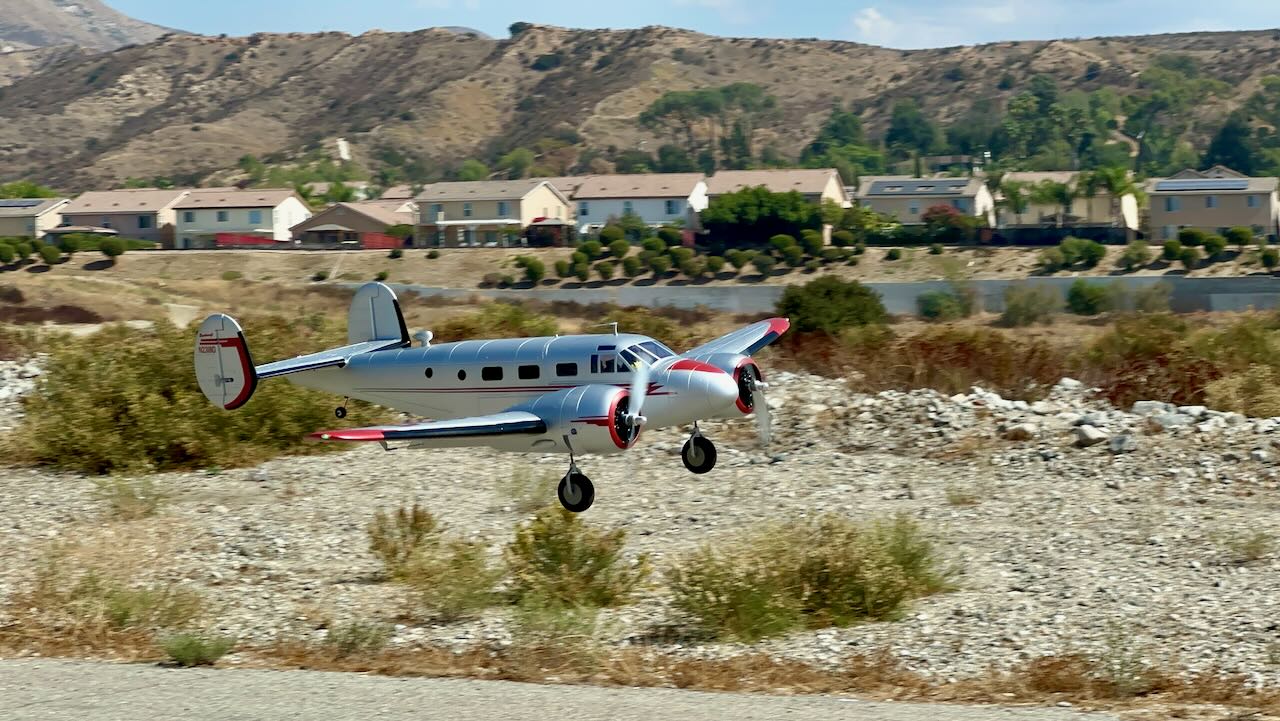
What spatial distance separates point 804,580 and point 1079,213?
120311mm

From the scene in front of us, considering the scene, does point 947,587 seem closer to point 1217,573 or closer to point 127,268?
point 1217,573

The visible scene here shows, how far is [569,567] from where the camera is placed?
62.5ft

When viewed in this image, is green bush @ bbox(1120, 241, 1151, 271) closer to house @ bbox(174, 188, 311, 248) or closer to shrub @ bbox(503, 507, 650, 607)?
house @ bbox(174, 188, 311, 248)

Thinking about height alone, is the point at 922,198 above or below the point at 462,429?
above

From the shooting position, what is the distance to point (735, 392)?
66.6ft

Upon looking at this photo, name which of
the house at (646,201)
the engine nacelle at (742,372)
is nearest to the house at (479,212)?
the house at (646,201)

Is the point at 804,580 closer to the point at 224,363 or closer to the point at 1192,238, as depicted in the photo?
the point at 224,363

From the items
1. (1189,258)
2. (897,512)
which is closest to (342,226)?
(1189,258)

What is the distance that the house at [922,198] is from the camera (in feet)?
436

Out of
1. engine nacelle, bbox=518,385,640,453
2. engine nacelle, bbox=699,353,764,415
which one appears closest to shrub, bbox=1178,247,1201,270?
engine nacelle, bbox=699,353,764,415

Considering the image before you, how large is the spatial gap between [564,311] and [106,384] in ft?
151

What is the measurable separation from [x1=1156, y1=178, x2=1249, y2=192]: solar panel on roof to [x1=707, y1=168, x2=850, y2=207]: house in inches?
1138

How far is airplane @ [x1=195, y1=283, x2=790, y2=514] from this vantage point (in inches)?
765

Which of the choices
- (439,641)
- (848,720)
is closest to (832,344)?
(439,641)
